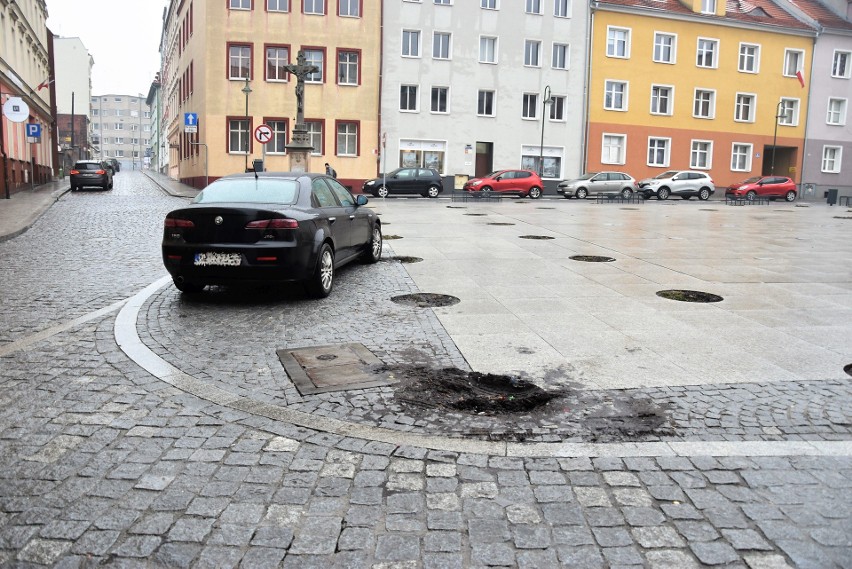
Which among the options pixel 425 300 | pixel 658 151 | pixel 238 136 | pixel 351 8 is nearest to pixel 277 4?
→ pixel 351 8

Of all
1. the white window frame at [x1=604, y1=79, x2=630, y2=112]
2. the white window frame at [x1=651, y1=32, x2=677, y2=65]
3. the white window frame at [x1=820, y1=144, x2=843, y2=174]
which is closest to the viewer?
the white window frame at [x1=604, y1=79, x2=630, y2=112]

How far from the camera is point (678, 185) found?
41.6m

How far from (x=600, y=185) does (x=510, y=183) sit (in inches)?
205

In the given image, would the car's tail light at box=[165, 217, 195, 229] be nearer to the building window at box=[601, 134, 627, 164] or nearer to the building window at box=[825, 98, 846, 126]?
the building window at box=[601, 134, 627, 164]

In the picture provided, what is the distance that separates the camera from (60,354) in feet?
20.3

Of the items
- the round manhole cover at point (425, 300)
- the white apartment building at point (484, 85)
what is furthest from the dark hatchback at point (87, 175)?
the round manhole cover at point (425, 300)

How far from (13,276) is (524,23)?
123ft

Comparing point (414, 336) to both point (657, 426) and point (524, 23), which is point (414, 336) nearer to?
point (657, 426)

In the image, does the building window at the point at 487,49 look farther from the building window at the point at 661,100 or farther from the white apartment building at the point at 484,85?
the building window at the point at 661,100

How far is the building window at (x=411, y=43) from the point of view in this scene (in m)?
41.3

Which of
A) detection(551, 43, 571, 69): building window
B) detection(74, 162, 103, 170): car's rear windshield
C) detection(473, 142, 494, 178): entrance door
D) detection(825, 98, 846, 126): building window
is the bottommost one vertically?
detection(74, 162, 103, 170): car's rear windshield

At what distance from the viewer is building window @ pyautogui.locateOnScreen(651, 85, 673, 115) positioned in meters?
45.7

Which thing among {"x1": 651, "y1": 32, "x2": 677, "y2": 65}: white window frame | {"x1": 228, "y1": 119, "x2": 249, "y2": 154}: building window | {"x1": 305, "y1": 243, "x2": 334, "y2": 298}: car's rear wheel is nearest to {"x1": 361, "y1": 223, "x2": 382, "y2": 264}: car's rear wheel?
{"x1": 305, "y1": 243, "x2": 334, "y2": 298}: car's rear wheel

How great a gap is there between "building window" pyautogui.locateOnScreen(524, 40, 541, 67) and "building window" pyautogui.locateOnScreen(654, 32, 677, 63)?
7.71 metres
